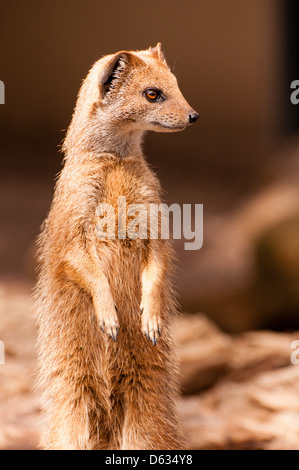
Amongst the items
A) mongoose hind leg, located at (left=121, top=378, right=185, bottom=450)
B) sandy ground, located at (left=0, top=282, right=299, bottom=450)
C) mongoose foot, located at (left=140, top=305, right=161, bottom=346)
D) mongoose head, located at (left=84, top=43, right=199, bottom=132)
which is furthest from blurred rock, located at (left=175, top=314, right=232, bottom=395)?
mongoose head, located at (left=84, top=43, right=199, bottom=132)

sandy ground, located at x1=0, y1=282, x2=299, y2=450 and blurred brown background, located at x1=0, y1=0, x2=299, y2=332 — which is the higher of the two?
blurred brown background, located at x1=0, y1=0, x2=299, y2=332

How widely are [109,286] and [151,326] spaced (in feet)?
0.43

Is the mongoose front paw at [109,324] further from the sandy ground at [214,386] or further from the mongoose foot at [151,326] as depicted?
the sandy ground at [214,386]

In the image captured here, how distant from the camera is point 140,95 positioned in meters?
1.35

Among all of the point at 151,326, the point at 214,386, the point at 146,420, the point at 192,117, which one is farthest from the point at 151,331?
the point at 214,386

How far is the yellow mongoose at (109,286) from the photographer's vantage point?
135cm

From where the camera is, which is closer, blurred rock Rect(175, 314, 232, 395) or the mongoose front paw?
the mongoose front paw

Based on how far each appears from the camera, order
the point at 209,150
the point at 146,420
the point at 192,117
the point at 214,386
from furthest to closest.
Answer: the point at 209,150, the point at 214,386, the point at 146,420, the point at 192,117

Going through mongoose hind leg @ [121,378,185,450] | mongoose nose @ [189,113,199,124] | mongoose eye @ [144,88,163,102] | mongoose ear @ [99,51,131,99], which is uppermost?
mongoose ear @ [99,51,131,99]

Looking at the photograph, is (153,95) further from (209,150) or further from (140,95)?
(209,150)

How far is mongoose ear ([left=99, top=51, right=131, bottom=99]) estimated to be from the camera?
1312mm

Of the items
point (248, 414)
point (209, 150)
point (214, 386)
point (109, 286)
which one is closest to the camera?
point (109, 286)

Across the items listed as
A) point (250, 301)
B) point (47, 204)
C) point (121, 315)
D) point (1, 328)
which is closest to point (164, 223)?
point (121, 315)

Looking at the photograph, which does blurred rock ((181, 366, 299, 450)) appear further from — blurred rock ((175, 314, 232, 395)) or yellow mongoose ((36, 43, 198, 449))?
yellow mongoose ((36, 43, 198, 449))
